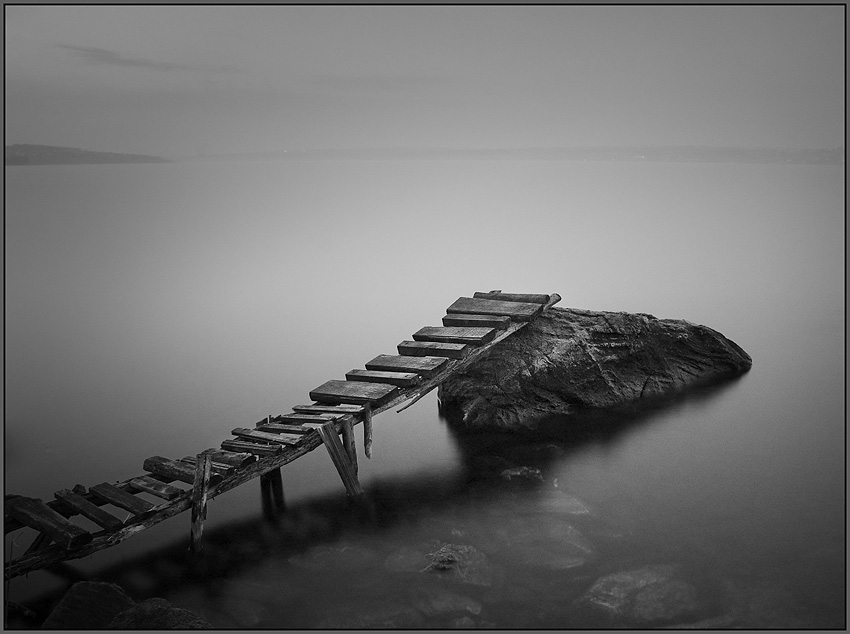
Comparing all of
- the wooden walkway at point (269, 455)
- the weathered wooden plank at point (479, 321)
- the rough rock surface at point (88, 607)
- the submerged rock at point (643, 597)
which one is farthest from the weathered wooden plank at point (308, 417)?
the submerged rock at point (643, 597)

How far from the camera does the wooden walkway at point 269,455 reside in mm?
5309

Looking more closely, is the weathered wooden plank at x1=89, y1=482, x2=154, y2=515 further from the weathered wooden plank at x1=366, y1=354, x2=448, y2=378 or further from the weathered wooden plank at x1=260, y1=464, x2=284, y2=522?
the weathered wooden plank at x1=366, y1=354, x2=448, y2=378

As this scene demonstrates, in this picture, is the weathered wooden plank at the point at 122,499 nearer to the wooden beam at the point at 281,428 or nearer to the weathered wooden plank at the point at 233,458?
the weathered wooden plank at the point at 233,458

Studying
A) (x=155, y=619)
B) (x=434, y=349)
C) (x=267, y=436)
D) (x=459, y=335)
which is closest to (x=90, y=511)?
(x=155, y=619)

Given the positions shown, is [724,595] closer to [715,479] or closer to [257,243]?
[715,479]

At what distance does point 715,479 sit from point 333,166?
27803 mm

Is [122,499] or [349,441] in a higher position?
[349,441]

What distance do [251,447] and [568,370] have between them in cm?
292

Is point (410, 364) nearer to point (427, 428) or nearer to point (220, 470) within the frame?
point (427, 428)

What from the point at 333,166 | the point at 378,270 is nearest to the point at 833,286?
the point at 378,270

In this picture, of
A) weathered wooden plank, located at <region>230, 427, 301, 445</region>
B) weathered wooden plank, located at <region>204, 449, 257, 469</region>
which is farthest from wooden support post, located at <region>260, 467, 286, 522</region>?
weathered wooden plank, located at <region>204, 449, 257, 469</region>

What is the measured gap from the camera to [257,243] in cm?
1662

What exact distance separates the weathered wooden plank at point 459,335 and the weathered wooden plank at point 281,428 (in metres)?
1.46

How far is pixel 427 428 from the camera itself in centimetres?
771
